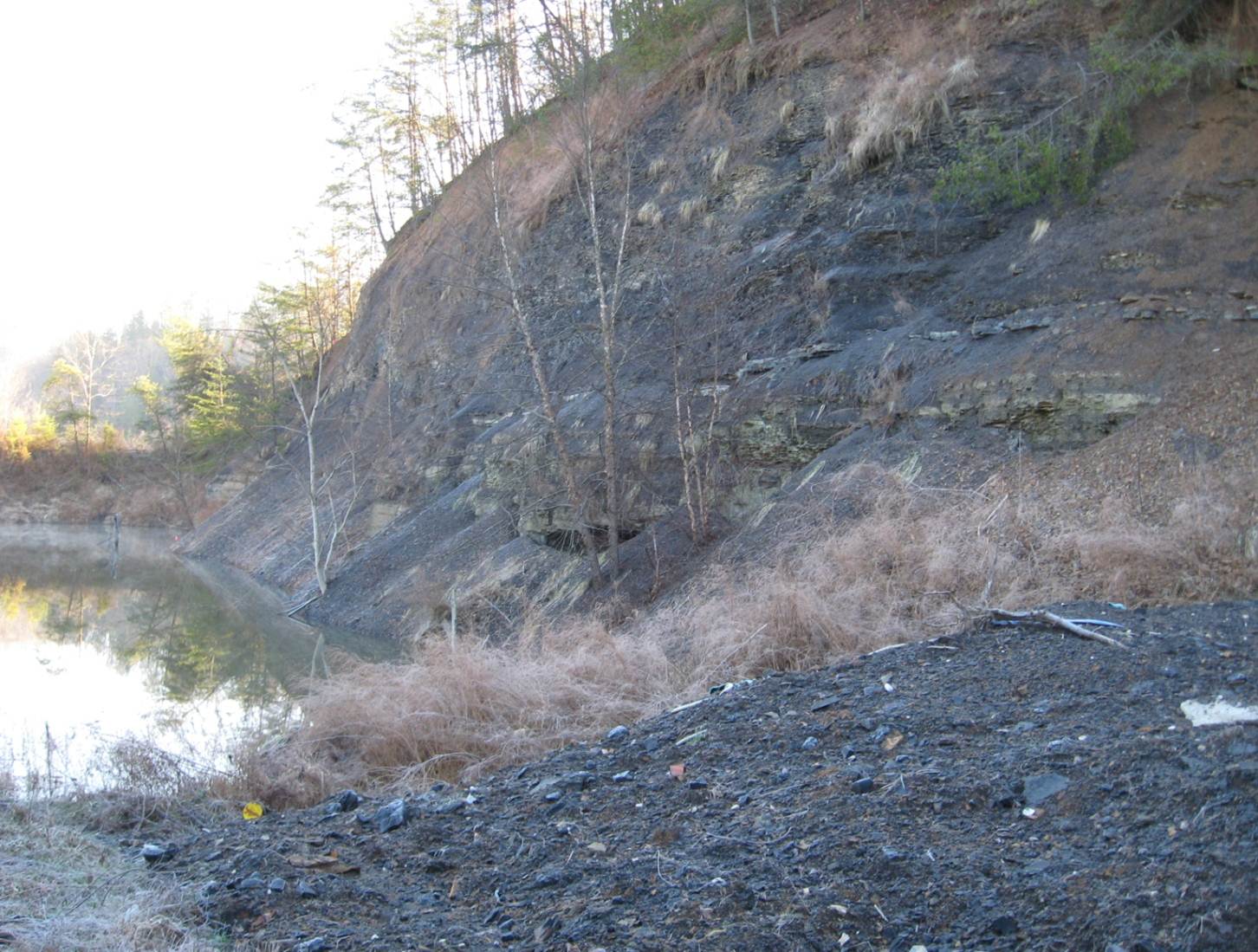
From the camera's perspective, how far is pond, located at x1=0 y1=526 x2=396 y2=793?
9.82m

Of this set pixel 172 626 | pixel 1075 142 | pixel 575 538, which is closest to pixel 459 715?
pixel 575 538

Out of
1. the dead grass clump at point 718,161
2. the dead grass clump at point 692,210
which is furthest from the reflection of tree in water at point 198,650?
the dead grass clump at point 718,161

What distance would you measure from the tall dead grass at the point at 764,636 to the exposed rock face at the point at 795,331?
9.99 ft

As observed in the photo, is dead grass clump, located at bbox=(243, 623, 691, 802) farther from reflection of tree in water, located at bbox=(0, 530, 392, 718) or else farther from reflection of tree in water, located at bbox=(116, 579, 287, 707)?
reflection of tree in water, located at bbox=(116, 579, 287, 707)

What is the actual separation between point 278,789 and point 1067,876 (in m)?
6.58

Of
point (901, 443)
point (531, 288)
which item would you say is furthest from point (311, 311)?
point (901, 443)

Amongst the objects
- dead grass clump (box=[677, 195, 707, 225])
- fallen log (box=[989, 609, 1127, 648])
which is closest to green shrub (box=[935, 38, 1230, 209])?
dead grass clump (box=[677, 195, 707, 225])

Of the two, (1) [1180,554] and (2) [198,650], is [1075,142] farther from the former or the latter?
(2) [198,650]

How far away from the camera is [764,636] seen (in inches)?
367

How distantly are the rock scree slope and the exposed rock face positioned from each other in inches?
283

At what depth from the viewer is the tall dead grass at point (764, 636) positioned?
840cm

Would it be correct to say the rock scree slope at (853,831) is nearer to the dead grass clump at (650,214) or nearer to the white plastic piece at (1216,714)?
the white plastic piece at (1216,714)

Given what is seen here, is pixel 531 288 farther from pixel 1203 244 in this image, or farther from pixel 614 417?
pixel 1203 244

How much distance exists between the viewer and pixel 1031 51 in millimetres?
19484
